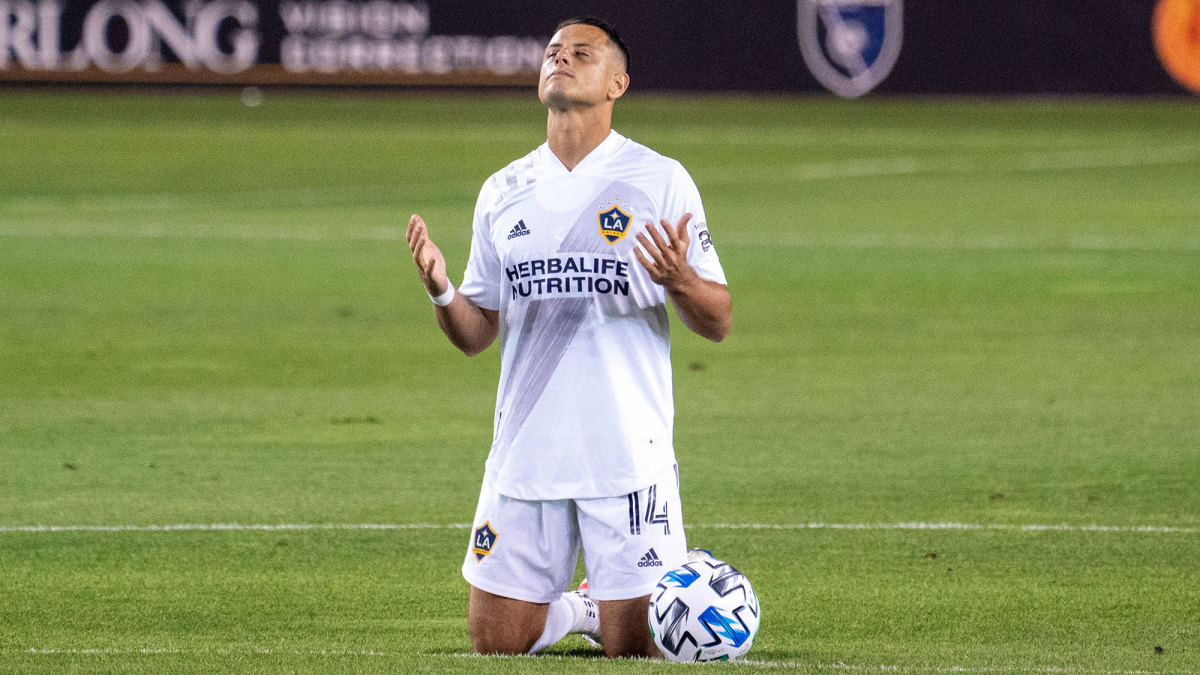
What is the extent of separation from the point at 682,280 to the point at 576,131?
72 cm

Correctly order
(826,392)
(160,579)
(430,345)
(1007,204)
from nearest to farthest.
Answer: (160,579) < (826,392) < (430,345) < (1007,204)

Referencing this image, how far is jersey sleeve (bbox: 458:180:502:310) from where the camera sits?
6164mm

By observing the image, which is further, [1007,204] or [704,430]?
[1007,204]

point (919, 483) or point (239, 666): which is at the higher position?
point (239, 666)

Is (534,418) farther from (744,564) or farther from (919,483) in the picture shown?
(919,483)

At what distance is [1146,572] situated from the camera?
7.39m

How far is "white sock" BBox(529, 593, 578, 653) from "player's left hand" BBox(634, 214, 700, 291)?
1.26m

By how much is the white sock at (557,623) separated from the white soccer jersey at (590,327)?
19.4 inches

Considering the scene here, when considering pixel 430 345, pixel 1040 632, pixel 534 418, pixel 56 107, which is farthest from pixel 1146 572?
pixel 56 107

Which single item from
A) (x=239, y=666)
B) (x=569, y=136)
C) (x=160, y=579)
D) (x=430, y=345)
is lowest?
(x=430, y=345)

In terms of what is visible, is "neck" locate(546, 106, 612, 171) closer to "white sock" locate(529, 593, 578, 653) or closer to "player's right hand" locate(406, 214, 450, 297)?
"player's right hand" locate(406, 214, 450, 297)

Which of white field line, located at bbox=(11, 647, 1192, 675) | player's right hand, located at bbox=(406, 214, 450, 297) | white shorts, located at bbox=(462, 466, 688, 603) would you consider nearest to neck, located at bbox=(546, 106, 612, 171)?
player's right hand, located at bbox=(406, 214, 450, 297)

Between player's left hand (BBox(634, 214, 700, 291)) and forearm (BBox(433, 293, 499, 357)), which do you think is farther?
forearm (BBox(433, 293, 499, 357))

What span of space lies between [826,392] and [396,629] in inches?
205
